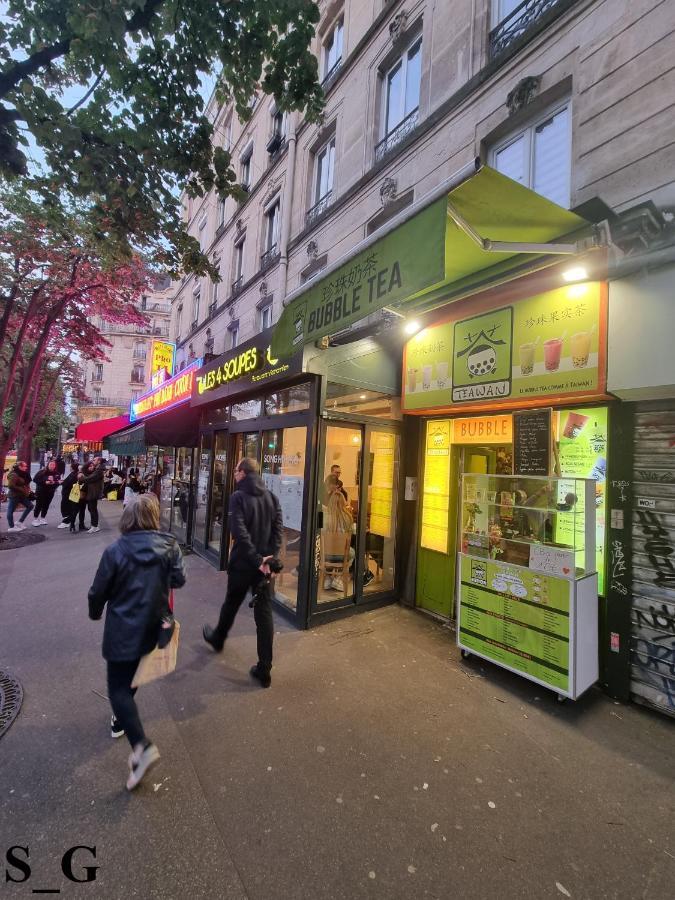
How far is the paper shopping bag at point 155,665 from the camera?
2.59 metres

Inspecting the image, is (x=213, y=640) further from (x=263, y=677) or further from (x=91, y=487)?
(x=91, y=487)

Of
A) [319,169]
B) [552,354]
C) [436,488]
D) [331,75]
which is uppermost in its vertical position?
[331,75]

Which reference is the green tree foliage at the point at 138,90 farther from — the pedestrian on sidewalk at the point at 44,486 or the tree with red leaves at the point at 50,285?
the pedestrian on sidewalk at the point at 44,486

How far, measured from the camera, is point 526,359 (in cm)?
421

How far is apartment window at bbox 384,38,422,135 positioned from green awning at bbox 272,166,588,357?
16.0ft

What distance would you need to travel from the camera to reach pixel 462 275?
4656mm

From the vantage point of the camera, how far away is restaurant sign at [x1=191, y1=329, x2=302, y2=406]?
532cm

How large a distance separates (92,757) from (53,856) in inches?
28.6

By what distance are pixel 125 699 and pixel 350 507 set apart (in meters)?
3.60

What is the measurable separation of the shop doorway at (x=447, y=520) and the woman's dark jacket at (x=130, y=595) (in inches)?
151

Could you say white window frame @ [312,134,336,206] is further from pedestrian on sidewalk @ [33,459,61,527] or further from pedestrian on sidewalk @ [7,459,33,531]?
pedestrian on sidewalk @ [33,459,61,527]

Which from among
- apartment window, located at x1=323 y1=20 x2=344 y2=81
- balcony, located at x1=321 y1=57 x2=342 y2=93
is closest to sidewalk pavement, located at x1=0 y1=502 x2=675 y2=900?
balcony, located at x1=321 y1=57 x2=342 y2=93

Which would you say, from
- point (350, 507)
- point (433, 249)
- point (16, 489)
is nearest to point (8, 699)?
point (350, 507)

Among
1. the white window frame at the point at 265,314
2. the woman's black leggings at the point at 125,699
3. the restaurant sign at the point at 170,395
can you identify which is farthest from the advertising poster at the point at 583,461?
the white window frame at the point at 265,314
